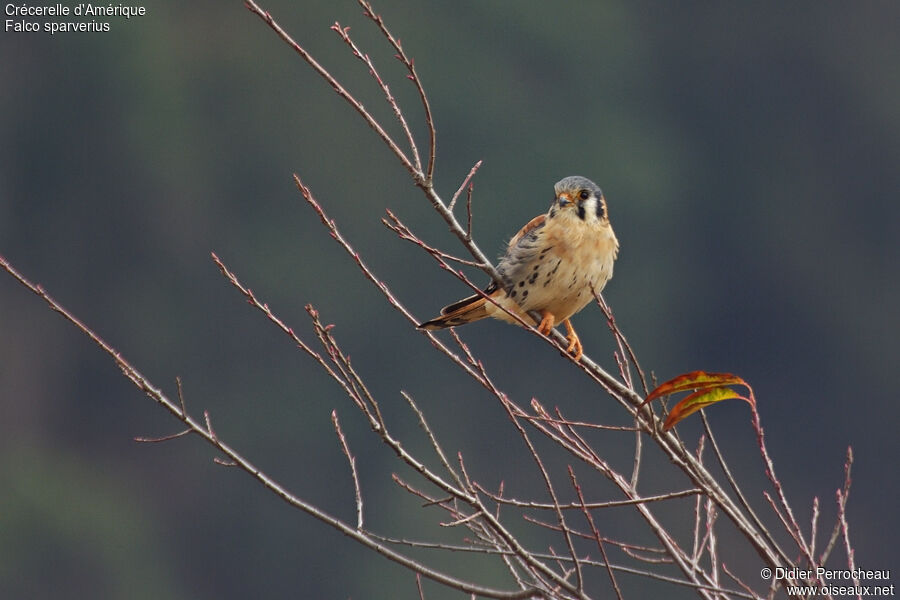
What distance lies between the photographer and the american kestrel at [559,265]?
3.81 metres

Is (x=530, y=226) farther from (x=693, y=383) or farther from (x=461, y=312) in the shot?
(x=693, y=383)

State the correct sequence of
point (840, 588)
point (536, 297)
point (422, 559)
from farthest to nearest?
1. point (422, 559)
2. point (536, 297)
3. point (840, 588)

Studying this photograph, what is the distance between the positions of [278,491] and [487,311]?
1.80m

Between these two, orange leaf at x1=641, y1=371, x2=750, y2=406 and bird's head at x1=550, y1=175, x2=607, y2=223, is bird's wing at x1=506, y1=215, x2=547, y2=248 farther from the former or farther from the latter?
orange leaf at x1=641, y1=371, x2=750, y2=406

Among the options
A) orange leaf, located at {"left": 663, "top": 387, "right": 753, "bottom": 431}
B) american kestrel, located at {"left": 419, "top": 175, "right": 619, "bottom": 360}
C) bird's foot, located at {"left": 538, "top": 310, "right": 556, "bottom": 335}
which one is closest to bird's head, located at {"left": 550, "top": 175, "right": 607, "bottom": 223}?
american kestrel, located at {"left": 419, "top": 175, "right": 619, "bottom": 360}

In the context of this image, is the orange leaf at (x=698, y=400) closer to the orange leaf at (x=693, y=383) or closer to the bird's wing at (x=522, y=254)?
the orange leaf at (x=693, y=383)

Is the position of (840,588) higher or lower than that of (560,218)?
lower

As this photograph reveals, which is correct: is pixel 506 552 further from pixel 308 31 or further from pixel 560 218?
pixel 308 31

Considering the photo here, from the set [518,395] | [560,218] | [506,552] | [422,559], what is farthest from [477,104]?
[506,552]

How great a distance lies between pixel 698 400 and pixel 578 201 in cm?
188

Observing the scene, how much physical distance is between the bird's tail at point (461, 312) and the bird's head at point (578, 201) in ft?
1.44

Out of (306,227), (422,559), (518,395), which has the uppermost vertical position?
(306,227)

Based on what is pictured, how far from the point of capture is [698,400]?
213 cm

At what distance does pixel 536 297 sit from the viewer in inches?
151
